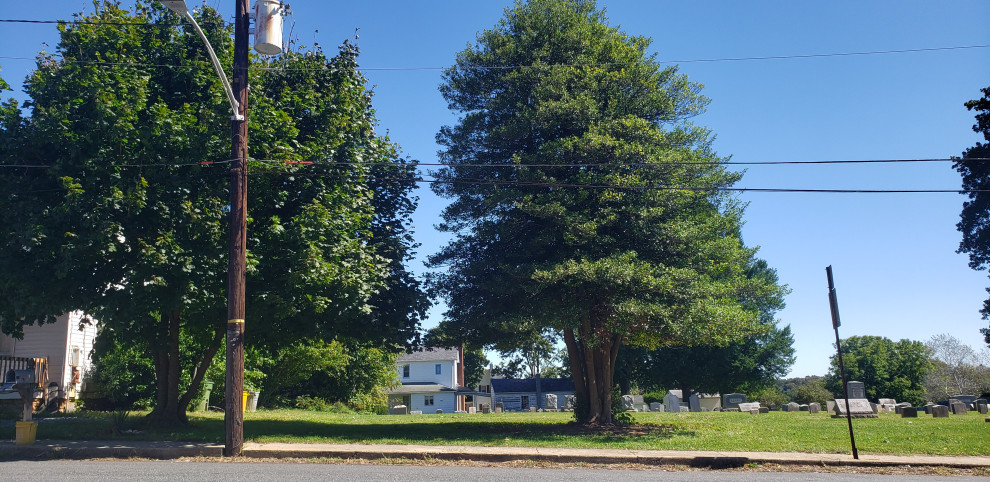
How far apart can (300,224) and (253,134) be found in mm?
2317

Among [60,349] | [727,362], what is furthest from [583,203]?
[727,362]

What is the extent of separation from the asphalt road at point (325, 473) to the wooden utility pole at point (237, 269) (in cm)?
103

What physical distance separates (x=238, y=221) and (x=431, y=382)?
5731 centimetres

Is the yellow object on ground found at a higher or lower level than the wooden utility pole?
lower

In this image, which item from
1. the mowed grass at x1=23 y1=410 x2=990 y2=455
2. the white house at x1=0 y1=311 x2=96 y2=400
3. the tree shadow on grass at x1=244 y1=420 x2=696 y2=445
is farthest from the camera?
the white house at x1=0 y1=311 x2=96 y2=400

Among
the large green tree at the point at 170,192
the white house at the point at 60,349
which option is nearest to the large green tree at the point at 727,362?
the white house at the point at 60,349

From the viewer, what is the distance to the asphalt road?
1006cm

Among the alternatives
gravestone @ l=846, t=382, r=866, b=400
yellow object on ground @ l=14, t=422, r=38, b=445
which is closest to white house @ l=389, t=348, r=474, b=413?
gravestone @ l=846, t=382, r=866, b=400

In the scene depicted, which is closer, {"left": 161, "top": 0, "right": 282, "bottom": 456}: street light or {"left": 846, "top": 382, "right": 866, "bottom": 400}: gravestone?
{"left": 161, "top": 0, "right": 282, "bottom": 456}: street light

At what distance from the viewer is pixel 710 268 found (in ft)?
63.0

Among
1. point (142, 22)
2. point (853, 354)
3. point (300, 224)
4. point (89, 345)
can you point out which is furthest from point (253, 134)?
point (853, 354)

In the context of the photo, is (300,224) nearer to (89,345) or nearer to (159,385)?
(159,385)

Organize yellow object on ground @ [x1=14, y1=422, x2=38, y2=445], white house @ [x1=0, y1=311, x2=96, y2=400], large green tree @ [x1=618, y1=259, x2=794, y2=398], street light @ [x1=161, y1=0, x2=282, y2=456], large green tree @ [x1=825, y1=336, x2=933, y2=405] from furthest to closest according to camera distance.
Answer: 1. large green tree @ [x1=618, y1=259, x2=794, y2=398]
2. large green tree @ [x1=825, y1=336, x2=933, y2=405]
3. white house @ [x1=0, y1=311, x2=96, y2=400]
4. yellow object on ground @ [x1=14, y1=422, x2=38, y2=445]
5. street light @ [x1=161, y1=0, x2=282, y2=456]

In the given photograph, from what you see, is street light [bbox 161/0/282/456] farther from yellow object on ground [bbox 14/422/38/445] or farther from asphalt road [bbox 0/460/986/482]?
yellow object on ground [bbox 14/422/38/445]
